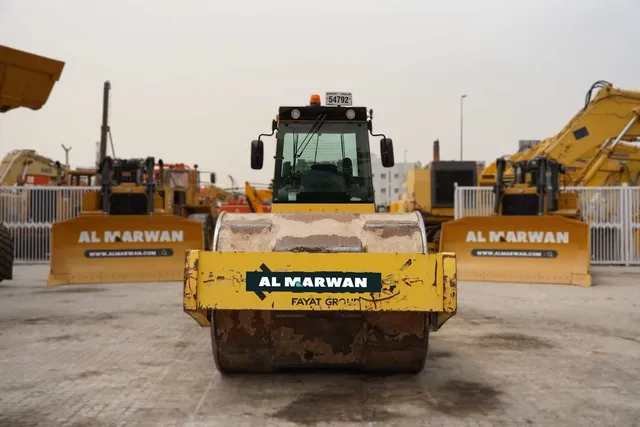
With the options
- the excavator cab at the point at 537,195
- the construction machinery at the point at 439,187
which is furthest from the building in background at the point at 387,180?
the excavator cab at the point at 537,195

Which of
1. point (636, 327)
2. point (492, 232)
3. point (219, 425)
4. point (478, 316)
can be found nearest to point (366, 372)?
point (219, 425)

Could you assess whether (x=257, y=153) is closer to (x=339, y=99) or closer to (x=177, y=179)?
(x=339, y=99)

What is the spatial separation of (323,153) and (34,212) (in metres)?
14.7

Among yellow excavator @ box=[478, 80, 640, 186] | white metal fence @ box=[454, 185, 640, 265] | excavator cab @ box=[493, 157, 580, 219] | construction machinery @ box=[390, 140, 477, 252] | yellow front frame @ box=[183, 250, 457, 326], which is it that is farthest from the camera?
construction machinery @ box=[390, 140, 477, 252]

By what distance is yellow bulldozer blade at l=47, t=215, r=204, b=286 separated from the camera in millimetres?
13109

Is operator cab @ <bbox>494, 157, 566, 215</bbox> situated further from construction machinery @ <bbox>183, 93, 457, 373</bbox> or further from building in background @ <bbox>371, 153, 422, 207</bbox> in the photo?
building in background @ <bbox>371, 153, 422, 207</bbox>

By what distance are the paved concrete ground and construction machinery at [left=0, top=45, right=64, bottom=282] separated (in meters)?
2.87

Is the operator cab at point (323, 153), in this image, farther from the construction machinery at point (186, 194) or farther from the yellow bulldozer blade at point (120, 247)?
the construction machinery at point (186, 194)

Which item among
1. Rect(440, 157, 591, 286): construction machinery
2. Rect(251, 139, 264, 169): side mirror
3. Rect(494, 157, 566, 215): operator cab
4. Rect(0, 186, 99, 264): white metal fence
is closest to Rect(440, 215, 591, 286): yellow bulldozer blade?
Rect(440, 157, 591, 286): construction machinery

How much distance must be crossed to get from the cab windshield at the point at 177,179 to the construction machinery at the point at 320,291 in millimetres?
14835

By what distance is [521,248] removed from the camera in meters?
13.8

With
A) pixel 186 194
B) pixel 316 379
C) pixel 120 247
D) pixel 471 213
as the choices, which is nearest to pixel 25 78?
pixel 120 247

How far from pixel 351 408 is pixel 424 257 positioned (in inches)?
47.8

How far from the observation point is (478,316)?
952 centimetres
